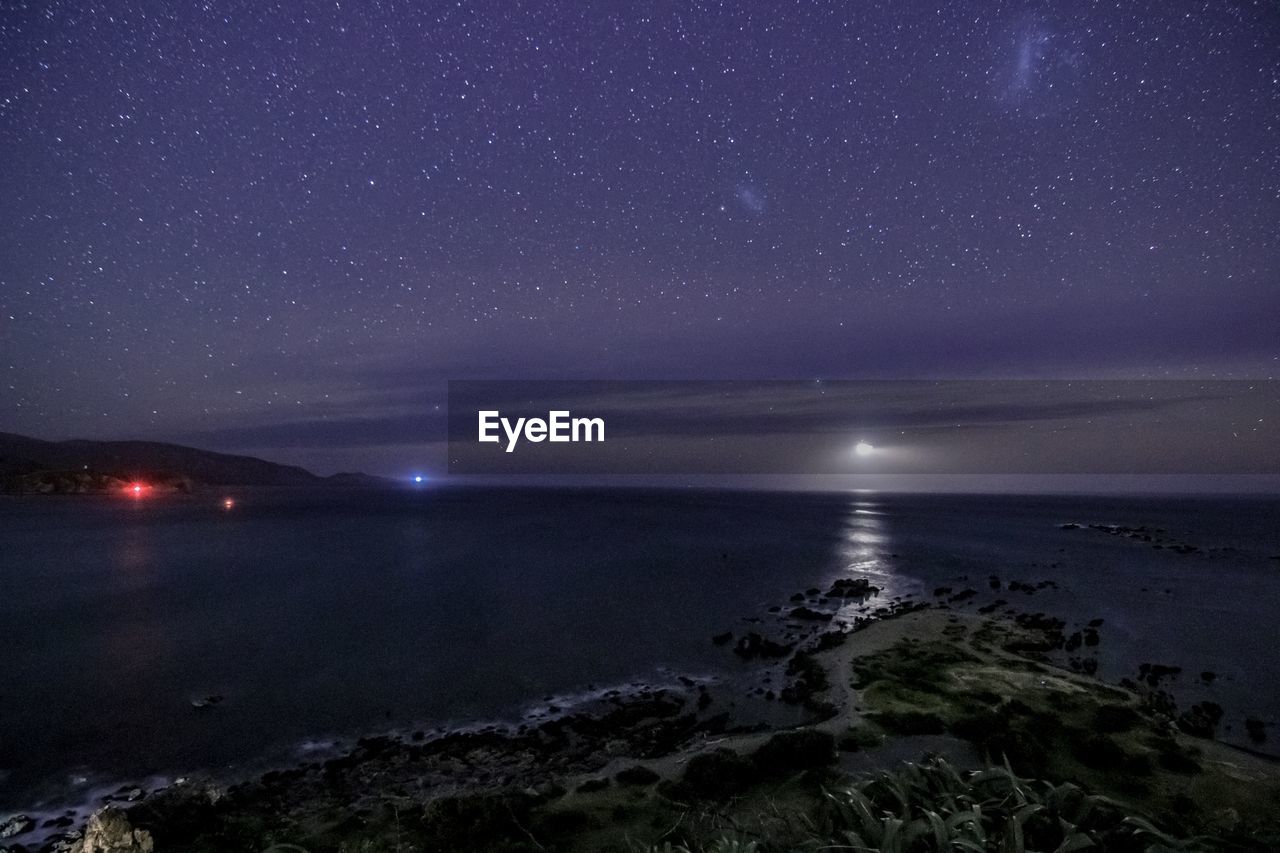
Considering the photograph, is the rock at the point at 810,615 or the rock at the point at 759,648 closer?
the rock at the point at 759,648

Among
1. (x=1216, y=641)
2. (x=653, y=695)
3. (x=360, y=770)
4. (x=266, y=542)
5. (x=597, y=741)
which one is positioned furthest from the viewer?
(x=266, y=542)

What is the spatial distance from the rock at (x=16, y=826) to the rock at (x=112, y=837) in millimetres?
4252

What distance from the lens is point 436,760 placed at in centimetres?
1484

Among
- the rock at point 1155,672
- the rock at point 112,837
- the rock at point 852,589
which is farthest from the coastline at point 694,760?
the rock at point 852,589

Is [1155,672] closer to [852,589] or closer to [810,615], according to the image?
[810,615]

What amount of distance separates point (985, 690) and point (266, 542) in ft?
254

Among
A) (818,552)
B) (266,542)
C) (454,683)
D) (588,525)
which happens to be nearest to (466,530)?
(588,525)

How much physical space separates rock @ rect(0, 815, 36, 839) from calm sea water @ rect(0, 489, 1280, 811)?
3.58 feet

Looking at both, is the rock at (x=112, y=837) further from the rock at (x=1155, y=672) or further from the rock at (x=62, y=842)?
the rock at (x=1155, y=672)

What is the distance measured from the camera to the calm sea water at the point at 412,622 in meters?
17.9

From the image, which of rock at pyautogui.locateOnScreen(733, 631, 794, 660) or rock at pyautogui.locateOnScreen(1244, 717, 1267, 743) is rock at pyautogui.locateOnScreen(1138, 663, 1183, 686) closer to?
rock at pyautogui.locateOnScreen(1244, 717, 1267, 743)

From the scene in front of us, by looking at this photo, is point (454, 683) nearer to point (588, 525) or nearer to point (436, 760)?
point (436, 760)

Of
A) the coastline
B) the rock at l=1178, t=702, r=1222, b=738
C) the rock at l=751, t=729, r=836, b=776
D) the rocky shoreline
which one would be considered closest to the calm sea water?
the rock at l=1178, t=702, r=1222, b=738

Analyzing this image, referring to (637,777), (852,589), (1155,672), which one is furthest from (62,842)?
(852,589)
